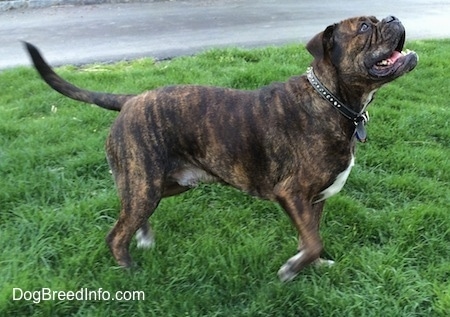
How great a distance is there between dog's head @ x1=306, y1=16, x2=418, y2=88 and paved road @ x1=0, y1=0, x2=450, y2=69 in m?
5.29

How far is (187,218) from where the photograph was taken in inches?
166

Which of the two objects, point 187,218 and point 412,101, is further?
point 412,101

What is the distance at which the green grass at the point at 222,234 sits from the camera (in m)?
3.35

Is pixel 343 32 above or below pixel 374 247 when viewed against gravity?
above

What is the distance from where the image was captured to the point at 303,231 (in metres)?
3.40

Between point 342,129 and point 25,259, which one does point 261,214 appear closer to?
point 342,129

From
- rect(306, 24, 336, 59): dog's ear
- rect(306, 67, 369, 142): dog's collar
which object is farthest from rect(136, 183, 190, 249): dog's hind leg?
rect(306, 24, 336, 59): dog's ear

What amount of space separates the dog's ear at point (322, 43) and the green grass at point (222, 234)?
1298 mm

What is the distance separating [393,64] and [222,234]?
1600 mm

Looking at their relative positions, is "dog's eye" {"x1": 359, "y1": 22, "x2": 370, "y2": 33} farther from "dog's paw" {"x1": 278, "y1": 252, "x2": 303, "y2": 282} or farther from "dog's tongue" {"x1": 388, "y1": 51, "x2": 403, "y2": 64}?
"dog's paw" {"x1": 278, "y1": 252, "x2": 303, "y2": 282}

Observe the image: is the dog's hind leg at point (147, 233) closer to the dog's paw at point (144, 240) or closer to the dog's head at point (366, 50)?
the dog's paw at point (144, 240)

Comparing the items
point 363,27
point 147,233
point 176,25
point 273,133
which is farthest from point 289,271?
point 176,25

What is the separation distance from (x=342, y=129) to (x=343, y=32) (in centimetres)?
57

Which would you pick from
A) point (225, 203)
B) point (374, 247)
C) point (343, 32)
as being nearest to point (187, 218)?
point (225, 203)
